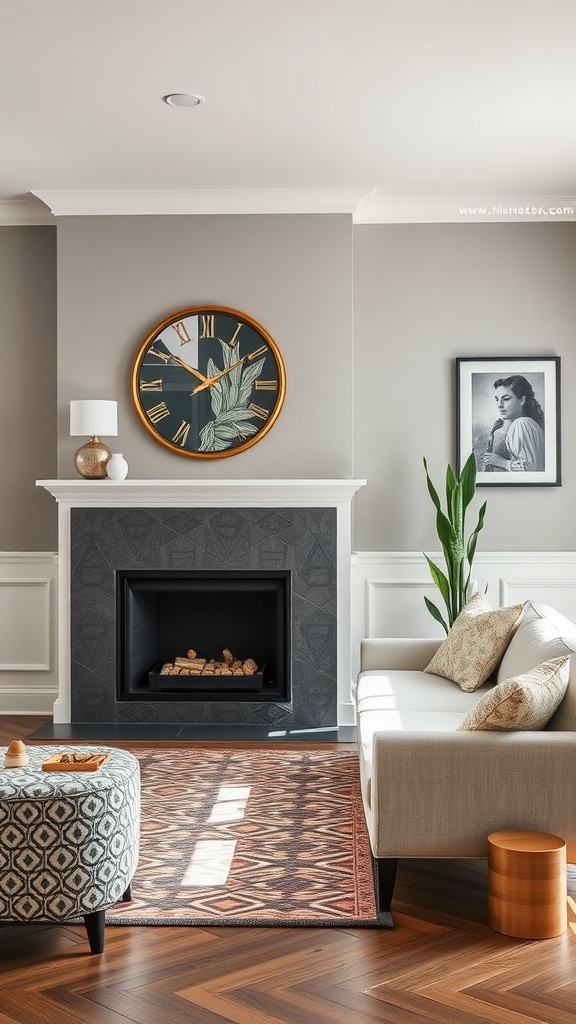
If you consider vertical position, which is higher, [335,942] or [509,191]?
[509,191]

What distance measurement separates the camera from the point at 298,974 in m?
2.52

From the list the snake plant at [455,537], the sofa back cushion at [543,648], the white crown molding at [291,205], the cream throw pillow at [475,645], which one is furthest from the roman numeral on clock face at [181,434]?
the sofa back cushion at [543,648]

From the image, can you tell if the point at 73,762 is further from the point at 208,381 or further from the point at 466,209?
the point at 466,209

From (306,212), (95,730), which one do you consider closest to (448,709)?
(95,730)

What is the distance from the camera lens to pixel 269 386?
219 inches

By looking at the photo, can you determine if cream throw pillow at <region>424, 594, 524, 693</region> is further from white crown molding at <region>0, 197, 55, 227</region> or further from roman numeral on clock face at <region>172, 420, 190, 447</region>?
white crown molding at <region>0, 197, 55, 227</region>

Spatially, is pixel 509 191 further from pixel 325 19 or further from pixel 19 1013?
pixel 19 1013

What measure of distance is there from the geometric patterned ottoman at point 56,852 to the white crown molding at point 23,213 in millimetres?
3990

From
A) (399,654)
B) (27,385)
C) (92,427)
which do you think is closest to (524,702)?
(399,654)

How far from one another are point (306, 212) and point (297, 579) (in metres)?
2.02

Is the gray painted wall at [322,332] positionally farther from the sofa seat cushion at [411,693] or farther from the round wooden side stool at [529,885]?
the round wooden side stool at [529,885]

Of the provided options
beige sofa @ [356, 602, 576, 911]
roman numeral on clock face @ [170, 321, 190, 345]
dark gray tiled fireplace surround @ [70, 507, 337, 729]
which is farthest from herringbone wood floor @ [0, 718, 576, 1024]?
roman numeral on clock face @ [170, 321, 190, 345]

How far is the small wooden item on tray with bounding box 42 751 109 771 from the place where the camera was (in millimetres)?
2818

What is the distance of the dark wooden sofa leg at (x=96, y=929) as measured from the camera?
2652mm
